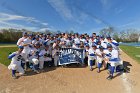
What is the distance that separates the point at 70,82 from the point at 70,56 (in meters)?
3.00

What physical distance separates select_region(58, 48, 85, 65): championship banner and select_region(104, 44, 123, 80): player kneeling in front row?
6.29 feet

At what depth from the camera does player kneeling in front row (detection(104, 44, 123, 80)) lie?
970cm

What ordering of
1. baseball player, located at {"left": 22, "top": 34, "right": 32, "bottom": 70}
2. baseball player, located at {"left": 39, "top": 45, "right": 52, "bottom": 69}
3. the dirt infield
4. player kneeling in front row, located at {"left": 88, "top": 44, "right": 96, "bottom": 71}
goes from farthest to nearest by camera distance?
player kneeling in front row, located at {"left": 88, "top": 44, "right": 96, "bottom": 71} < baseball player, located at {"left": 39, "top": 45, "right": 52, "bottom": 69} < baseball player, located at {"left": 22, "top": 34, "right": 32, "bottom": 70} < the dirt infield

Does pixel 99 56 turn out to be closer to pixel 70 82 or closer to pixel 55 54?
pixel 55 54

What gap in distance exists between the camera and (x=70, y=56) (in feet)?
38.8

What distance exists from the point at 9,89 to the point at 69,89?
2.57 metres

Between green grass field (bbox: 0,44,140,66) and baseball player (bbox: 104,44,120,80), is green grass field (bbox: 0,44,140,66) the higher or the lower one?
the lower one

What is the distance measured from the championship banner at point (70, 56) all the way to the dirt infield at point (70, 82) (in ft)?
3.25

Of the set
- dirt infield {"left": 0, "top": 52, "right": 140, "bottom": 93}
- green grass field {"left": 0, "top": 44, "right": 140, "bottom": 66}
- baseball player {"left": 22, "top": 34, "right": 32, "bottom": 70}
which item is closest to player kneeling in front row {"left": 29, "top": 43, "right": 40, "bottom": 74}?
baseball player {"left": 22, "top": 34, "right": 32, "bottom": 70}

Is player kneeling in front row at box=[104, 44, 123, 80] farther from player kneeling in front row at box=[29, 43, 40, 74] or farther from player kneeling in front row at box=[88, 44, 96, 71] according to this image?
player kneeling in front row at box=[29, 43, 40, 74]

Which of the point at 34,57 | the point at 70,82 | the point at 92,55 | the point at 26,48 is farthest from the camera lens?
the point at 92,55

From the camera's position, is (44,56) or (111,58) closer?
(111,58)

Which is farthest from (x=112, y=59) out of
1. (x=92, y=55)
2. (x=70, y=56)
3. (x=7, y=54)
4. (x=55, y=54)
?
(x=7, y=54)

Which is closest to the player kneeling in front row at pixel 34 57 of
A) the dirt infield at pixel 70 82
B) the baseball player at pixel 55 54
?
the dirt infield at pixel 70 82
